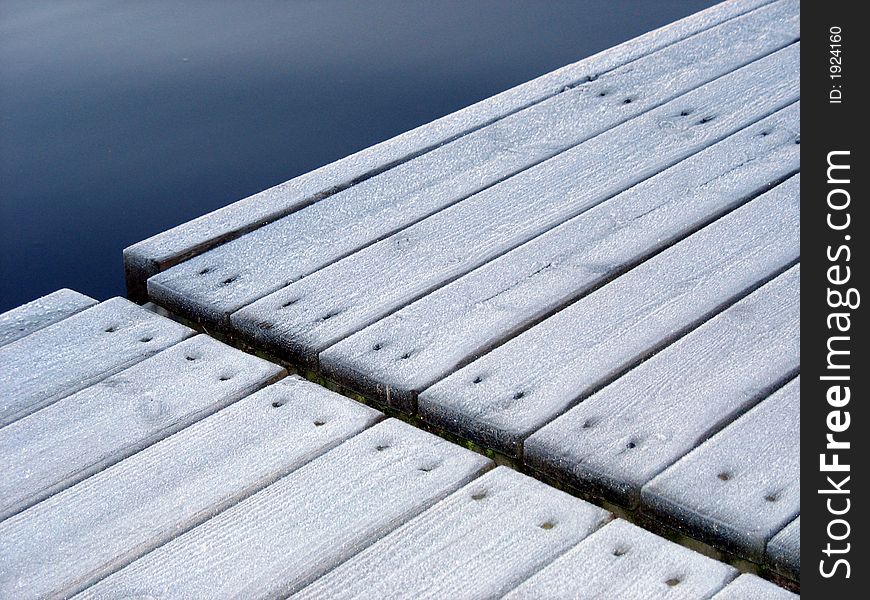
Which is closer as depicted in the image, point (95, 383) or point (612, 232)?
point (95, 383)

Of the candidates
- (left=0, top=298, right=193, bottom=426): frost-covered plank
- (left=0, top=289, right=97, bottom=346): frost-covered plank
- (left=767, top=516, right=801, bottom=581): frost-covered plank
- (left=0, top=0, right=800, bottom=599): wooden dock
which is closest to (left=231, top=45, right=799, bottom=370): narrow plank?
(left=0, top=0, right=800, bottom=599): wooden dock

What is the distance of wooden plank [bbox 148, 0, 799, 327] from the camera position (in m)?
1.75

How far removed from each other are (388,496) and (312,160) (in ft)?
4.79

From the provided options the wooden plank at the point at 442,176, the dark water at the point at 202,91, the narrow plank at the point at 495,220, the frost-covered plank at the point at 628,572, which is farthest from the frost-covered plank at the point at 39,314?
the frost-covered plank at the point at 628,572

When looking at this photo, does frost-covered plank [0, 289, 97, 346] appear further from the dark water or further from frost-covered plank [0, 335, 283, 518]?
the dark water

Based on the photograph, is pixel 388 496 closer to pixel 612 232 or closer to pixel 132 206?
pixel 612 232

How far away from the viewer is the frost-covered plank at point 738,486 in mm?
1197

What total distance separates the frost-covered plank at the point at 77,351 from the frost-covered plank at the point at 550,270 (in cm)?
24

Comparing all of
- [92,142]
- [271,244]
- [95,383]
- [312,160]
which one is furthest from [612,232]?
[92,142]

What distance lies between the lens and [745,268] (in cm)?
170

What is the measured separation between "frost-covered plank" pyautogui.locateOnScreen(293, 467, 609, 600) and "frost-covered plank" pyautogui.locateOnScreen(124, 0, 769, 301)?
2.43ft
